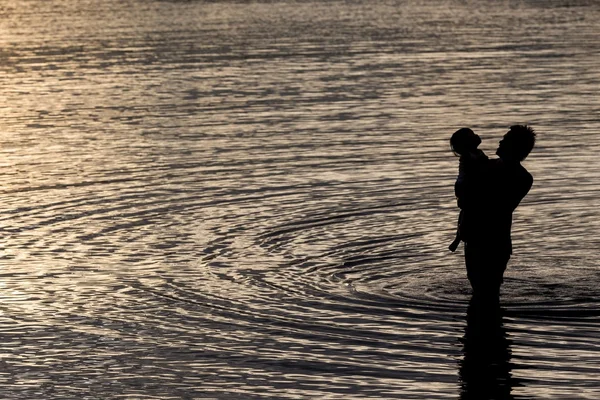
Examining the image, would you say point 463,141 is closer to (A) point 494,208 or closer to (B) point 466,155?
(B) point 466,155

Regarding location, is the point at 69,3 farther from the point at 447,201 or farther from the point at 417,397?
the point at 417,397

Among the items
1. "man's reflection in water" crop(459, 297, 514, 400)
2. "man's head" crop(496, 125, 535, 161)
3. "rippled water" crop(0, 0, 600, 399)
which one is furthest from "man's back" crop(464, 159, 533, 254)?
"rippled water" crop(0, 0, 600, 399)

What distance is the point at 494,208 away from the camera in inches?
589

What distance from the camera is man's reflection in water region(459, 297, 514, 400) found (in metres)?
12.7

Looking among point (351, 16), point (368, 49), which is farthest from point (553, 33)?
point (351, 16)

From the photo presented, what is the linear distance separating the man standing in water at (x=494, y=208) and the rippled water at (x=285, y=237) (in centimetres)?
51

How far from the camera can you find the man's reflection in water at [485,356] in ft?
41.7

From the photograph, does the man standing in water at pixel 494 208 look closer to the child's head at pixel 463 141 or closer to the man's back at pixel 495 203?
the man's back at pixel 495 203

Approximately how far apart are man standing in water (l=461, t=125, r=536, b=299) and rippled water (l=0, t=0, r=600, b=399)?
509mm

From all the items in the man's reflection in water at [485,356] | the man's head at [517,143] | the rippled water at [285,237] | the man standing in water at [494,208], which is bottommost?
the rippled water at [285,237]

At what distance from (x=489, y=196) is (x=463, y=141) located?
0.76 m

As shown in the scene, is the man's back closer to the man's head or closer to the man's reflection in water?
the man's head

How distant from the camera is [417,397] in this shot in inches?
494

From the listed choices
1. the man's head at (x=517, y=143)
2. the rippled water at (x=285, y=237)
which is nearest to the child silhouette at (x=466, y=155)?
the man's head at (x=517, y=143)
